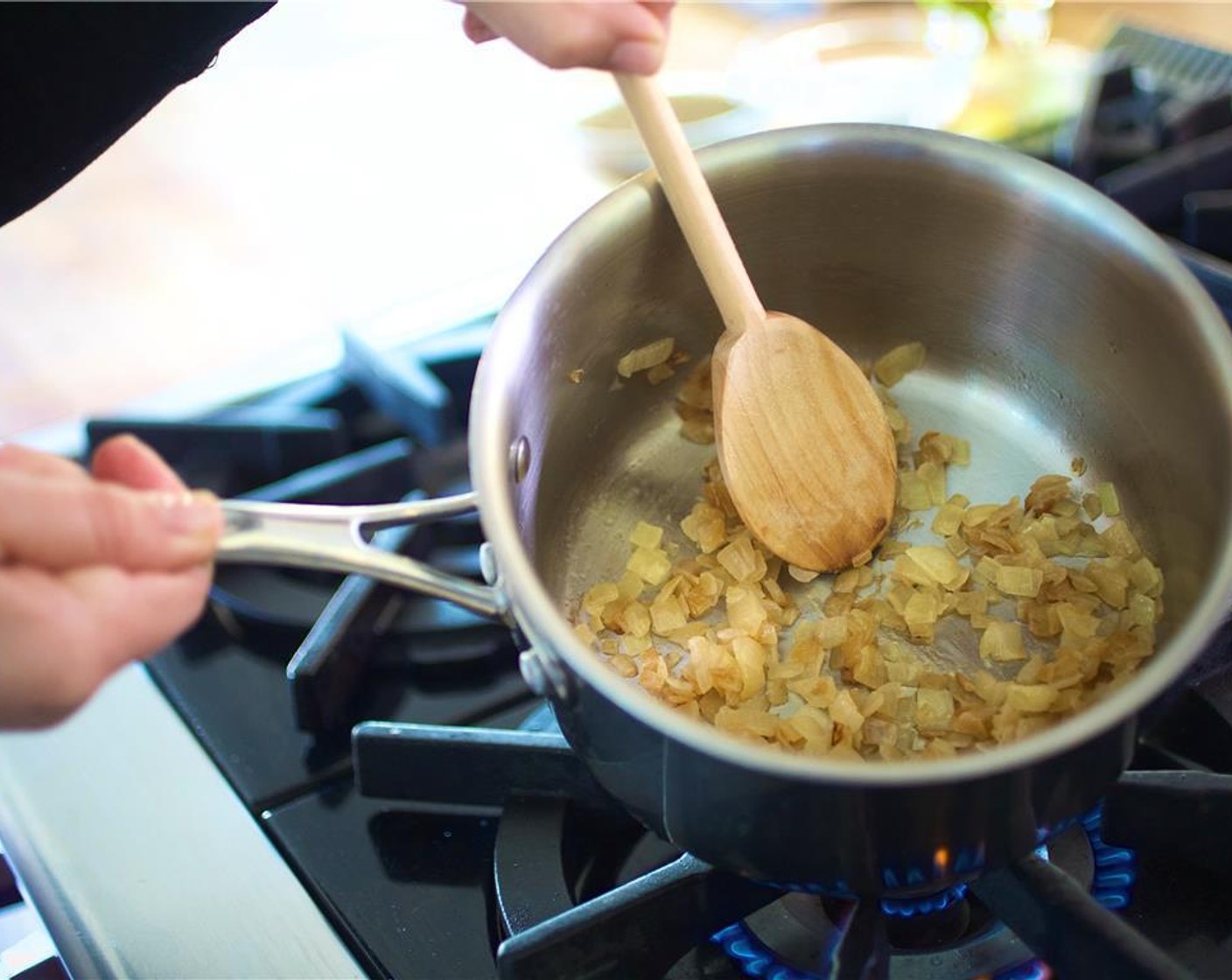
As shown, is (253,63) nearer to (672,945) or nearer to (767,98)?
(767,98)

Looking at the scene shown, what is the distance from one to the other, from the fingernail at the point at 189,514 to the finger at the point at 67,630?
0.05 ft

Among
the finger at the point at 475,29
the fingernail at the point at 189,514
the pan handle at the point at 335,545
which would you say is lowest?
the pan handle at the point at 335,545

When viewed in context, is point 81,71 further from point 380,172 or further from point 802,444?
point 380,172

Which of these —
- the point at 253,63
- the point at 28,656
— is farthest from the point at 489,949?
the point at 253,63

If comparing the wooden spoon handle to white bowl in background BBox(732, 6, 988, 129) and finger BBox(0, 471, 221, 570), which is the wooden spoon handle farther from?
white bowl in background BBox(732, 6, 988, 129)

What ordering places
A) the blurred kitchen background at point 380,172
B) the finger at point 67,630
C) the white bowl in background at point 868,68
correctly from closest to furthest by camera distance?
the finger at point 67,630, the blurred kitchen background at point 380,172, the white bowl in background at point 868,68

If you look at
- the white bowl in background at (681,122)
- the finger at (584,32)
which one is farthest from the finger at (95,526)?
the white bowl in background at (681,122)

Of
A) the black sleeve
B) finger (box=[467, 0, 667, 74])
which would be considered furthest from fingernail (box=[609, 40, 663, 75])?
the black sleeve

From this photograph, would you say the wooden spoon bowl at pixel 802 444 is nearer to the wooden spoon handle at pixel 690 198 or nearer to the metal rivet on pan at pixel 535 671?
the wooden spoon handle at pixel 690 198

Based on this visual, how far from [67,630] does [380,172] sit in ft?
2.84

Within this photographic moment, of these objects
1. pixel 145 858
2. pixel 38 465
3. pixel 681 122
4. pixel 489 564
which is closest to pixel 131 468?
pixel 38 465

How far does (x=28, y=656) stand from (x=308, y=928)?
25 cm

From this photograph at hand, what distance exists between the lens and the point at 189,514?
0.42 metres

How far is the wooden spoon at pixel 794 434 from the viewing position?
0.66 m
